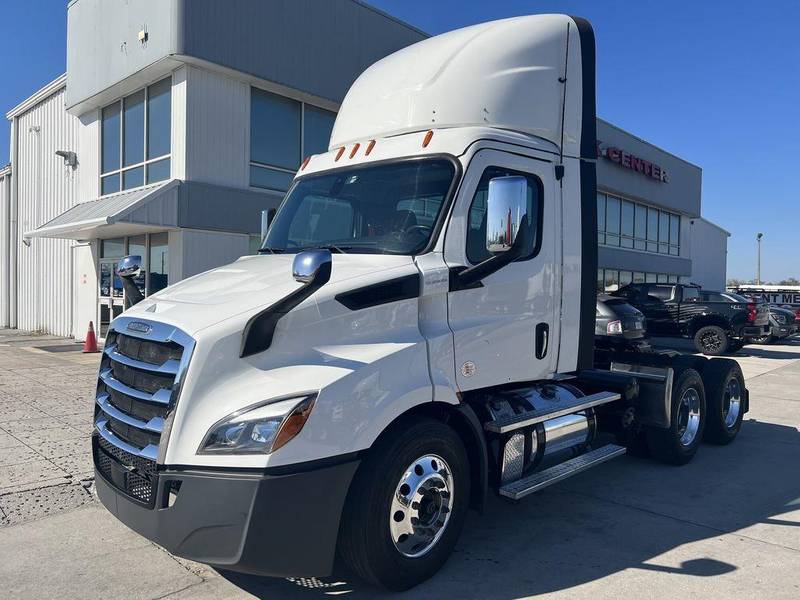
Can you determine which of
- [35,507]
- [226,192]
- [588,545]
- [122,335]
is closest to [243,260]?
[122,335]

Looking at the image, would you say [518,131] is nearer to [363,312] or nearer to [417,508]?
[363,312]

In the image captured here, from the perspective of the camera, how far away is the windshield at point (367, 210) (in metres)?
4.04

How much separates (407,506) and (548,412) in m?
1.48

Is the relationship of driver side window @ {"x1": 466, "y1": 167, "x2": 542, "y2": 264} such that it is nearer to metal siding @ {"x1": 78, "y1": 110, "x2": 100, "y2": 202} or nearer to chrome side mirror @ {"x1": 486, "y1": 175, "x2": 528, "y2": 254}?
chrome side mirror @ {"x1": 486, "y1": 175, "x2": 528, "y2": 254}

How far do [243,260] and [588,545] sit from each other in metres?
3.10

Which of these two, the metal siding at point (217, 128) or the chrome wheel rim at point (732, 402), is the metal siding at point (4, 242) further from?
the chrome wheel rim at point (732, 402)

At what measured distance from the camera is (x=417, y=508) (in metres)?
3.64

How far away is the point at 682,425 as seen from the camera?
6.39m

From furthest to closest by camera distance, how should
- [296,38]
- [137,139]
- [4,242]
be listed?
[4,242] → [137,139] → [296,38]

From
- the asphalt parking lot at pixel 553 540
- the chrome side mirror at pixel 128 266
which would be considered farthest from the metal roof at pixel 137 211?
the chrome side mirror at pixel 128 266

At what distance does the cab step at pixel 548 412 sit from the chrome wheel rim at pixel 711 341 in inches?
521

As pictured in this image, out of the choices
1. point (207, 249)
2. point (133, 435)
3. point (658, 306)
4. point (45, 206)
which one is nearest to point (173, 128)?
point (207, 249)

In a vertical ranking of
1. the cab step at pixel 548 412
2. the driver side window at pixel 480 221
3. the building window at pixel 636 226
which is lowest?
the cab step at pixel 548 412

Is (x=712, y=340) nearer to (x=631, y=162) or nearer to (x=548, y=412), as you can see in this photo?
(x=631, y=162)
